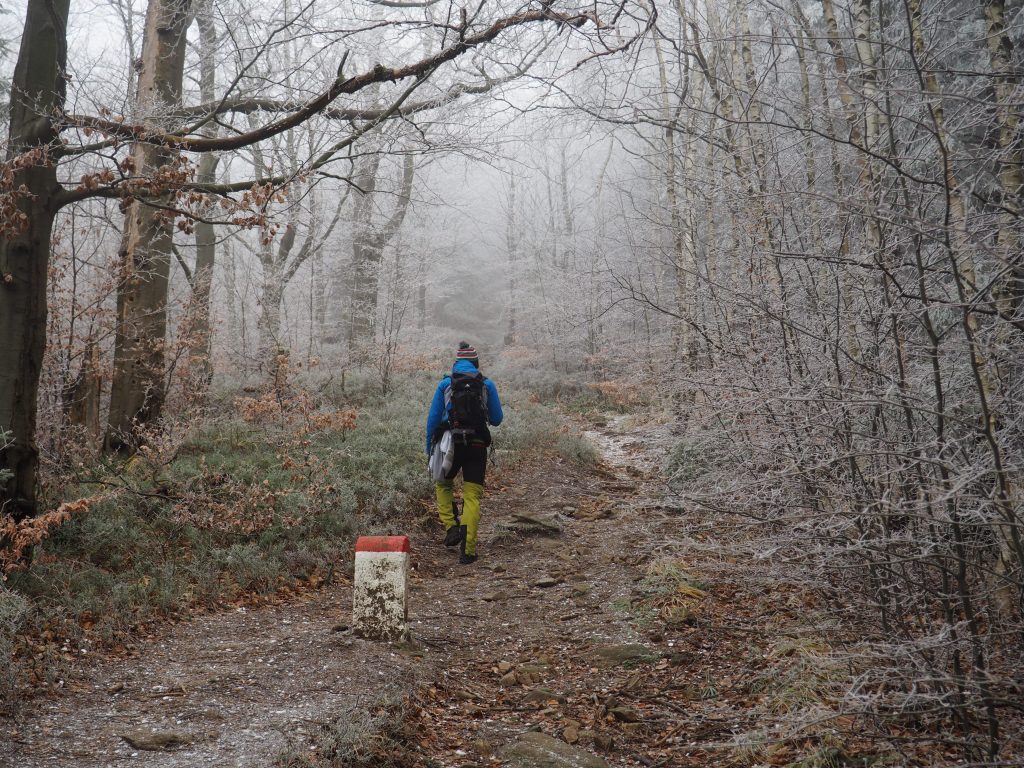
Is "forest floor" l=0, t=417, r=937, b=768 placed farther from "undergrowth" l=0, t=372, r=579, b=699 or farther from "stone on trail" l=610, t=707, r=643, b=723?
"undergrowth" l=0, t=372, r=579, b=699

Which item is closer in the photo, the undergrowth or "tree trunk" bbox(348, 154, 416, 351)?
the undergrowth

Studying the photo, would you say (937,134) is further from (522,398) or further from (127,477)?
(522,398)

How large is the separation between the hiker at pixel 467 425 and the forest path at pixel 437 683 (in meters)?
0.75

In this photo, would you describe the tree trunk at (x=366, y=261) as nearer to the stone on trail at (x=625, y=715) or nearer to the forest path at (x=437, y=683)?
the forest path at (x=437, y=683)

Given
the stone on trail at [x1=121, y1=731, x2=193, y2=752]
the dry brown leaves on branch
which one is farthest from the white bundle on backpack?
→ the stone on trail at [x1=121, y1=731, x2=193, y2=752]

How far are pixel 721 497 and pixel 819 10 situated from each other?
10666mm

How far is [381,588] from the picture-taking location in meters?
4.90

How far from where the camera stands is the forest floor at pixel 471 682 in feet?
11.2

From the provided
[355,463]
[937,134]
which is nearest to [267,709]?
[937,134]

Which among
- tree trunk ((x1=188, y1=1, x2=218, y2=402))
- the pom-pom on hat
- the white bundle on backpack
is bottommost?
the white bundle on backpack

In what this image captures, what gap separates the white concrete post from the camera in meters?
4.87

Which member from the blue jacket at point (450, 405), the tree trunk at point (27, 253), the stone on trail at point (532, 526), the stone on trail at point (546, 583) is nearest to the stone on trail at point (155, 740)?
the tree trunk at point (27, 253)

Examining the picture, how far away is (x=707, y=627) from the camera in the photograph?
16.9ft

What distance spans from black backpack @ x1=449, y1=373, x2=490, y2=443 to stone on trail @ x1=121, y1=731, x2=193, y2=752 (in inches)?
162
